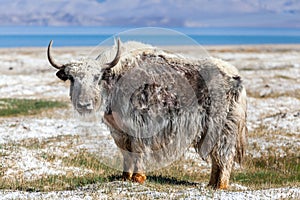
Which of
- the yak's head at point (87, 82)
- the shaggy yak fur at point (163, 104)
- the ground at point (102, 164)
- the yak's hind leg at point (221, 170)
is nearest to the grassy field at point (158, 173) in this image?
the ground at point (102, 164)

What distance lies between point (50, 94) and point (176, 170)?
67.1ft

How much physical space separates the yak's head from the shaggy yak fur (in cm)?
2

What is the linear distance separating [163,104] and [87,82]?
1573 mm

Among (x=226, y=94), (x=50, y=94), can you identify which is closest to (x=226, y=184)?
(x=226, y=94)

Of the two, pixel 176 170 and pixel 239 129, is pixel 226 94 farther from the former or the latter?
pixel 176 170

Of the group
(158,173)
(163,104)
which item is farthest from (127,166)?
(158,173)

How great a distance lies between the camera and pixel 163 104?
10.6m

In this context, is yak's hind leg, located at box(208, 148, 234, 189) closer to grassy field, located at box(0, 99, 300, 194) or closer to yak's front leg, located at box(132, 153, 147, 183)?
grassy field, located at box(0, 99, 300, 194)

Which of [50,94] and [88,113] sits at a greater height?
[88,113]

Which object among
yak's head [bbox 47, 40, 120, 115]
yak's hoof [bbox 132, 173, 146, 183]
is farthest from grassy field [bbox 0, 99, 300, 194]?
yak's head [bbox 47, 40, 120, 115]

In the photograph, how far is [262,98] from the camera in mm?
30562

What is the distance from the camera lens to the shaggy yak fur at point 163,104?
1032 centimetres

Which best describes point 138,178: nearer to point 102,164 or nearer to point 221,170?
point 221,170

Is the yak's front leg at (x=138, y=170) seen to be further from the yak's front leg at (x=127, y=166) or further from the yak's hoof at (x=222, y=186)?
the yak's hoof at (x=222, y=186)
